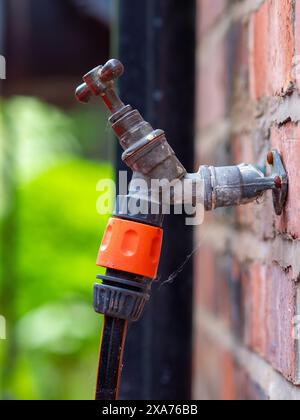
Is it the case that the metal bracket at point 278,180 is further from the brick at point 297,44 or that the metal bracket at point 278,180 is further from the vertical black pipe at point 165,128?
the vertical black pipe at point 165,128

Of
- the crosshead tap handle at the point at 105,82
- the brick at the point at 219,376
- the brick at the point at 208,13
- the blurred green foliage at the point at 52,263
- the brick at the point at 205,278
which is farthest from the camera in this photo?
the blurred green foliage at the point at 52,263

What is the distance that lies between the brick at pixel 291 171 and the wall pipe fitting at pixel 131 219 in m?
0.02

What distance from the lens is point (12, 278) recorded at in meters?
3.57

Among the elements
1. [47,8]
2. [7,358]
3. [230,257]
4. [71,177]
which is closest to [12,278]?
[7,358]

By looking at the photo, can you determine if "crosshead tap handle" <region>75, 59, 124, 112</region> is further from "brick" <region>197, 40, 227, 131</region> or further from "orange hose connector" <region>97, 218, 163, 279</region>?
"brick" <region>197, 40, 227, 131</region>

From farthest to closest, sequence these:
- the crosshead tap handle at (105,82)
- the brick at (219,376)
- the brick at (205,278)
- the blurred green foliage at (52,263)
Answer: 1. the blurred green foliage at (52,263)
2. the brick at (205,278)
3. the brick at (219,376)
4. the crosshead tap handle at (105,82)

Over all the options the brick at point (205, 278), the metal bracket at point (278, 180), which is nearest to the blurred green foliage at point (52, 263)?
the brick at point (205, 278)

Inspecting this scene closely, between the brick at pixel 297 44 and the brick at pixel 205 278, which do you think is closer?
Result: the brick at pixel 297 44

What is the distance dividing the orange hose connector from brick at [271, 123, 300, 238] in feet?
0.32

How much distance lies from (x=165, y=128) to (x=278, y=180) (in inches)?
11.3

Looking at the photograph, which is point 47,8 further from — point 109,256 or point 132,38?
point 109,256

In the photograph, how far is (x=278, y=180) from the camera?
0.57 m

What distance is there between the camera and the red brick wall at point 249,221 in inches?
22.3

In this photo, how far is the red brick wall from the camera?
1.86ft
